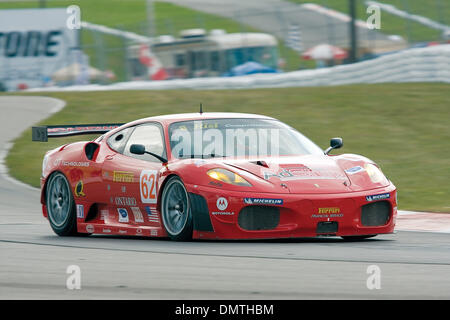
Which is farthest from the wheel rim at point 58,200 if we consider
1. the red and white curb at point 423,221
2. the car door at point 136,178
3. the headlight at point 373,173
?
the red and white curb at point 423,221

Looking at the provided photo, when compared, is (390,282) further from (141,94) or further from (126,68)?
(126,68)

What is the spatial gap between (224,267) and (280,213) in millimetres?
1370

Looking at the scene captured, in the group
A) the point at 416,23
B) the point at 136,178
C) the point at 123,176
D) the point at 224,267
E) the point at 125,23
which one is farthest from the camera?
the point at 125,23

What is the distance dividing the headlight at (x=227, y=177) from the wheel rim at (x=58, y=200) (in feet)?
6.83

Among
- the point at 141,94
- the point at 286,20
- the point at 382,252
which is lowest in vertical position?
the point at 382,252

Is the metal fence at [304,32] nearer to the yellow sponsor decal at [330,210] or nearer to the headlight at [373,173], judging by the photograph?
the headlight at [373,173]

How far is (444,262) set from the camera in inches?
262

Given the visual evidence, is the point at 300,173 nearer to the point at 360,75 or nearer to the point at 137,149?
the point at 137,149

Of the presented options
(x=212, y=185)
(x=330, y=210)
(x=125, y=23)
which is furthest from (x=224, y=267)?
(x=125, y=23)

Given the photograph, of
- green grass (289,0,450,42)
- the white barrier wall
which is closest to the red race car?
the white barrier wall

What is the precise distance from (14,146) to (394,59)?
30.8 ft

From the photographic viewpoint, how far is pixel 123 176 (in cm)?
870

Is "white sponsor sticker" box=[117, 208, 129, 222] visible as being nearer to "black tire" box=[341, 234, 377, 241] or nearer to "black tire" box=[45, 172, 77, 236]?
"black tire" box=[45, 172, 77, 236]
